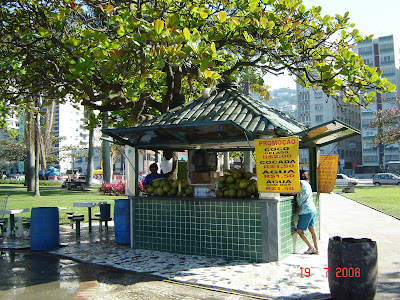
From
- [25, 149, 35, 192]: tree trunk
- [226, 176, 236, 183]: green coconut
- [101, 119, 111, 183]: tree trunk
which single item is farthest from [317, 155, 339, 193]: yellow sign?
[25, 149, 35, 192]: tree trunk

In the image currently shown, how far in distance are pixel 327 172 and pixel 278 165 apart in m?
3.29

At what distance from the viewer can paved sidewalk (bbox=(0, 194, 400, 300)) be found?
19.4 feet

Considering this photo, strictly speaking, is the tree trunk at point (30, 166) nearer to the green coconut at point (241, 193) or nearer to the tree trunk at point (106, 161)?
the tree trunk at point (106, 161)

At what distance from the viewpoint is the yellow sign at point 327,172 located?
9828 millimetres

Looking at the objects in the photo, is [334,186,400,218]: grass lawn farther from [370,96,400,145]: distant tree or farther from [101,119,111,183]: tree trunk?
[101,119,111,183]: tree trunk

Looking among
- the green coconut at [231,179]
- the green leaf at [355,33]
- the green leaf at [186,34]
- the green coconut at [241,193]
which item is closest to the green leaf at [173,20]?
the green leaf at [186,34]

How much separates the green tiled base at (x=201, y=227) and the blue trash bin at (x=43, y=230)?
1.93 metres

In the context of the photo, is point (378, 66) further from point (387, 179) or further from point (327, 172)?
point (327, 172)

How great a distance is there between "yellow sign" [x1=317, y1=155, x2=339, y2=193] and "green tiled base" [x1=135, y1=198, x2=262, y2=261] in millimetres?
3221

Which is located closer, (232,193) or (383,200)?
(232,193)

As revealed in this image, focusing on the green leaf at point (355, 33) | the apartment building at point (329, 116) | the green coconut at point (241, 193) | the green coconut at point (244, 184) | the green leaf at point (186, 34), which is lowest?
the green coconut at point (241, 193)

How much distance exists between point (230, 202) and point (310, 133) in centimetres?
215

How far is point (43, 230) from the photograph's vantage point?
912 cm

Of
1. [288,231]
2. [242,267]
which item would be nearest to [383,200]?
[288,231]
